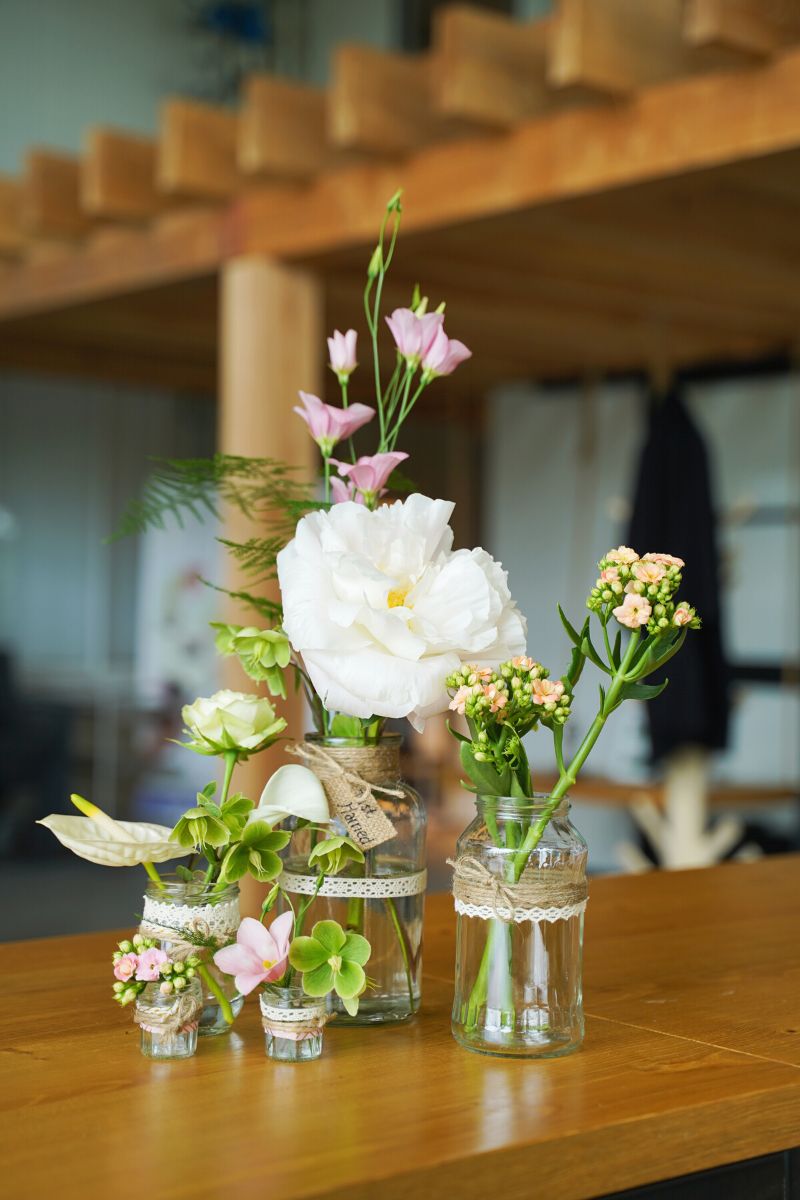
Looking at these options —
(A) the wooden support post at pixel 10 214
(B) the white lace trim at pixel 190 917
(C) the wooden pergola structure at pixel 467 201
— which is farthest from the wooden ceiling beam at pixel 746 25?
(A) the wooden support post at pixel 10 214

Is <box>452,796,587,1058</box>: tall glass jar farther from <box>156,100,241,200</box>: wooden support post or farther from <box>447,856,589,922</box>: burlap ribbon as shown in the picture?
<box>156,100,241,200</box>: wooden support post

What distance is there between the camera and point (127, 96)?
22.8 ft

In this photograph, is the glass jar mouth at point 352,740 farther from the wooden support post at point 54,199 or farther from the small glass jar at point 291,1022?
the wooden support post at point 54,199

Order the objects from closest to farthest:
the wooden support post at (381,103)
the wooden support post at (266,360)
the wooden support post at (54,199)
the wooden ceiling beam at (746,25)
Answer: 1. the wooden ceiling beam at (746,25)
2. the wooden support post at (381,103)
3. the wooden support post at (266,360)
4. the wooden support post at (54,199)

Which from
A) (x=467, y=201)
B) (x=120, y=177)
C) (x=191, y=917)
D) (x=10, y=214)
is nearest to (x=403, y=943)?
(x=191, y=917)

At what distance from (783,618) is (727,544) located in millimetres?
375

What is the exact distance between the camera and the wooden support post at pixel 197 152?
3.86 meters

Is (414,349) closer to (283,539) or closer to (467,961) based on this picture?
(283,539)

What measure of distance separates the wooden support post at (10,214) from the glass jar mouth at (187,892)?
4.22m

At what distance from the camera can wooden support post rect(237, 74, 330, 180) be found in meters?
3.64

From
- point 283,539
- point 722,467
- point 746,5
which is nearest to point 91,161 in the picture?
point 746,5

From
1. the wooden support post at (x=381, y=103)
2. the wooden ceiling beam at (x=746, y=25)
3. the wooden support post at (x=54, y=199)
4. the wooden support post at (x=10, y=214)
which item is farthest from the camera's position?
the wooden support post at (x=10, y=214)

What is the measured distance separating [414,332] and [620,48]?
2.09m

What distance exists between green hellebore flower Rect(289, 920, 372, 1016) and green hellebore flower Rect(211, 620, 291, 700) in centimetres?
17
